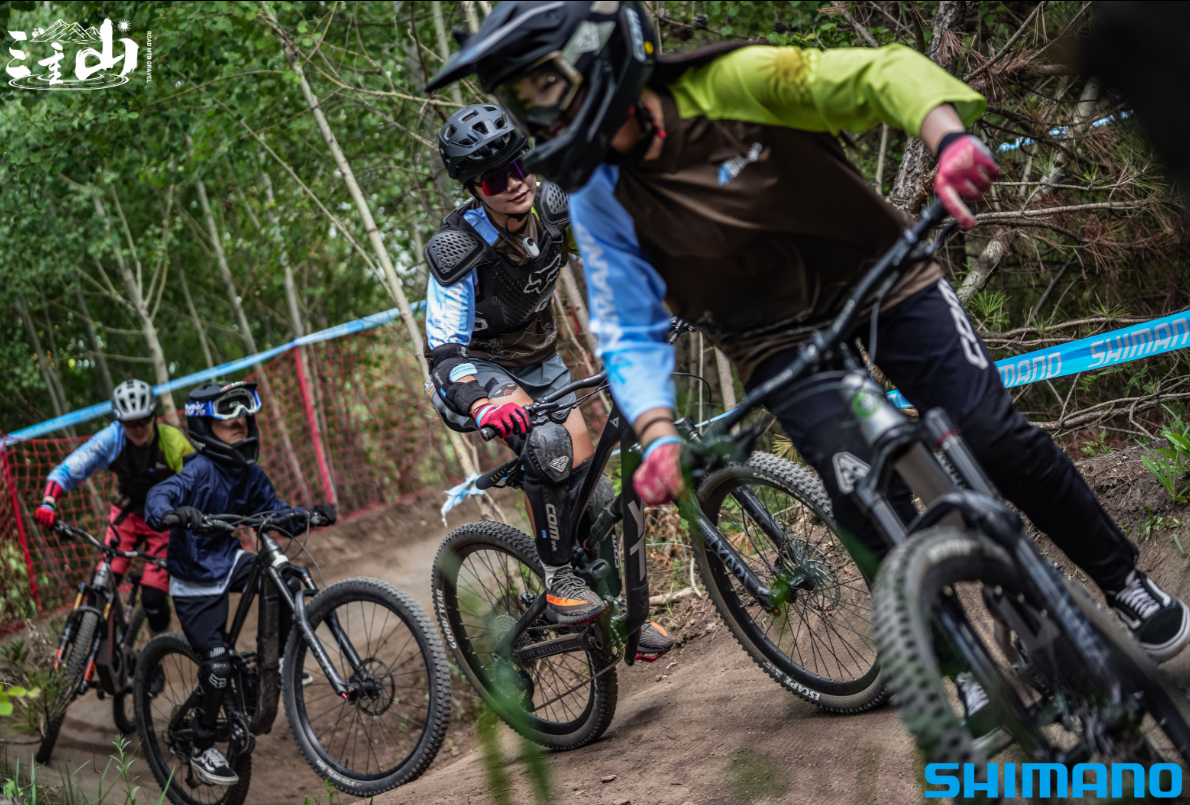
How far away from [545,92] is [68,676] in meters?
6.02

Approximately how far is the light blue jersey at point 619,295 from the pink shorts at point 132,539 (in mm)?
5312

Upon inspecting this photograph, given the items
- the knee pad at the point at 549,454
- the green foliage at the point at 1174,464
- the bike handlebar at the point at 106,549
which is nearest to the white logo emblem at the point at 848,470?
the knee pad at the point at 549,454

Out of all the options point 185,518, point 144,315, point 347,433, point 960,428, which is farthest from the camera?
point 144,315

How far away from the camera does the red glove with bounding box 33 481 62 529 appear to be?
19.6 feet

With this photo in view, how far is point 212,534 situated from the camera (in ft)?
16.1

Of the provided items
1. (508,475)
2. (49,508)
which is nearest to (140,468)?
(49,508)

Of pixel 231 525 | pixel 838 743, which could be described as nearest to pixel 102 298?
pixel 231 525

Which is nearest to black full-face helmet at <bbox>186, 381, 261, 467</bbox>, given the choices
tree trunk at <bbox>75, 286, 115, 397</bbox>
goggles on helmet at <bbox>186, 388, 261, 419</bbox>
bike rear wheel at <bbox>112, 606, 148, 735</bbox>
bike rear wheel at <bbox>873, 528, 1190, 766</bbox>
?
goggles on helmet at <bbox>186, 388, 261, 419</bbox>

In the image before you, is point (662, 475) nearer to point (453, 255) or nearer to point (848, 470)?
point (848, 470)

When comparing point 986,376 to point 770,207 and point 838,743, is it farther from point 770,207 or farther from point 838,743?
point 838,743

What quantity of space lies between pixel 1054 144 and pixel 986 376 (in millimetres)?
2732

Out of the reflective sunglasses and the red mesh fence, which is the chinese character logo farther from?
the reflective sunglasses

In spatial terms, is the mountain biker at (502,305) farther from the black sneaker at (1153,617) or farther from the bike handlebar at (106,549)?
the bike handlebar at (106,549)

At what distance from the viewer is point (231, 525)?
4789 mm
